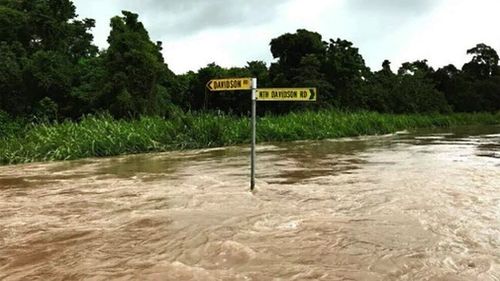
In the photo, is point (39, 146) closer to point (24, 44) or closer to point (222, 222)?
point (222, 222)

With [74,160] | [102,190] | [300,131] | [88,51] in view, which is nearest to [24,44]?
[88,51]

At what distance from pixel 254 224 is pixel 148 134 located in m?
7.81

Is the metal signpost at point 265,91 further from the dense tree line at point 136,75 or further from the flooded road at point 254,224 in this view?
the dense tree line at point 136,75

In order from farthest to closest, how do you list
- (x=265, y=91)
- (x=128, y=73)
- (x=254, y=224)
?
(x=128, y=73) → (x=265, y=91) → (x=254, y=224)

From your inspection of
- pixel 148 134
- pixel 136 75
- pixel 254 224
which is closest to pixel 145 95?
pixel 136 75

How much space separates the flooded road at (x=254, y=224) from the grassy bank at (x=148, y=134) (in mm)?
2435

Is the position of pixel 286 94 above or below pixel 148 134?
above

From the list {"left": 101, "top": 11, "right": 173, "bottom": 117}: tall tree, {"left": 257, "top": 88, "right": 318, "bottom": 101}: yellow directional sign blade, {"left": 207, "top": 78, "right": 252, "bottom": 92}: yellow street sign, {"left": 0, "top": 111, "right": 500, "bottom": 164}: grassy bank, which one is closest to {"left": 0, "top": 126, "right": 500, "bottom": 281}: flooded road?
{"left": 257, "top": 88, "right": 318, "bottom": 101}: yellow directional sign blade

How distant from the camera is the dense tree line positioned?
18109 millimetres

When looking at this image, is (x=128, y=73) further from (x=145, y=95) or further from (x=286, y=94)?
(x=286, y=94)

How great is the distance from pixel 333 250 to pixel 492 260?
3.14 ft

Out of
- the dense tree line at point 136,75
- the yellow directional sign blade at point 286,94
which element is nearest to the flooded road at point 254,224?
the yellow directional sign blade at point 286,94

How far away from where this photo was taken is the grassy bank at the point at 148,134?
1011 cm

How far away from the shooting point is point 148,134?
38.0 feet
